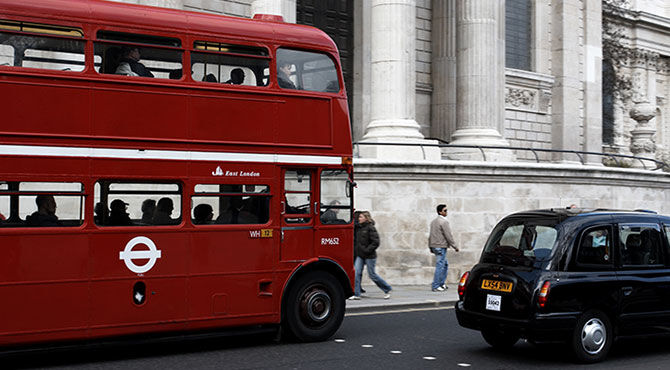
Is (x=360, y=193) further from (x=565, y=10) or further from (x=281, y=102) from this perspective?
(x=565, y=10)

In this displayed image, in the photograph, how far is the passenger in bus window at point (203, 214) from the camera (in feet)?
34.7

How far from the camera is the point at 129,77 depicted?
1014 centimetres

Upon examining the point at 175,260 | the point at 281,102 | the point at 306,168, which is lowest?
the point at 175,260

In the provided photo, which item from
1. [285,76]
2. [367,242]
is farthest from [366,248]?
[285,76]

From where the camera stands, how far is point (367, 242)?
16.3 metres

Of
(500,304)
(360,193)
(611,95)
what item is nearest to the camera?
(500,304)

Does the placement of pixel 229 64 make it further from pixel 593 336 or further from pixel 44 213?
pixel 593 336

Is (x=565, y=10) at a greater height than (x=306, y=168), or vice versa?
(x=565, y=10)

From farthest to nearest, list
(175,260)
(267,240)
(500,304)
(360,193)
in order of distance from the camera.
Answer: (360,193) < (267,240) < (175,260) < (500,304)

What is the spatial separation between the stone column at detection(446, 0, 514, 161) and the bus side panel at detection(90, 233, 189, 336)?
14.6 metres

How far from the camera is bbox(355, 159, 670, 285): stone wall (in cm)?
1967

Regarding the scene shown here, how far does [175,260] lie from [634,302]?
5.46 metres

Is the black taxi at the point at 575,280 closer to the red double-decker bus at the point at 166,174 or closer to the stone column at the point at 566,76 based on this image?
the red double-decker bus at the point at 166,174

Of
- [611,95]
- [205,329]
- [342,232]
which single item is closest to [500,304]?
[342,232]
